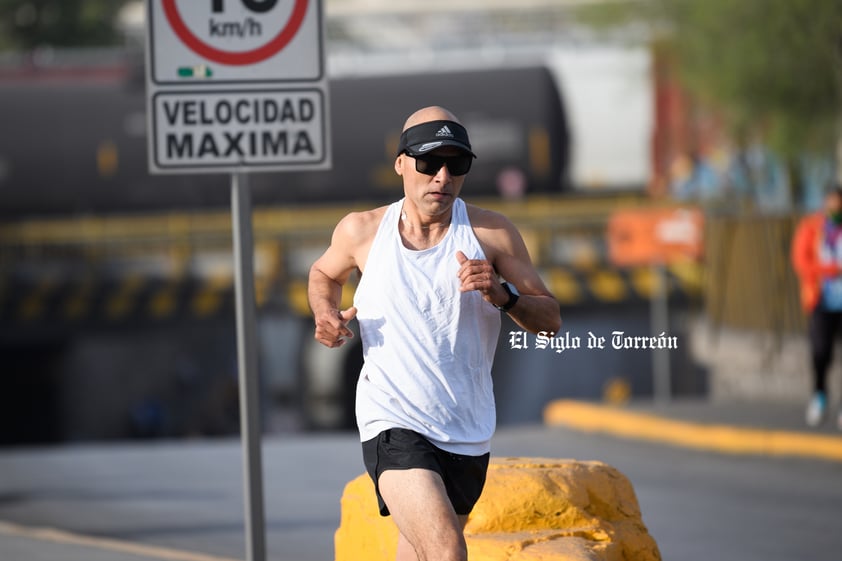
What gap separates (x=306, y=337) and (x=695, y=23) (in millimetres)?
8449

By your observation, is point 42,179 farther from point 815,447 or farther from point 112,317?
point 815,447

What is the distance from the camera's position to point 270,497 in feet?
39.1

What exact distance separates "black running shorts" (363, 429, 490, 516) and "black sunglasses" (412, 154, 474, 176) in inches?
29.6

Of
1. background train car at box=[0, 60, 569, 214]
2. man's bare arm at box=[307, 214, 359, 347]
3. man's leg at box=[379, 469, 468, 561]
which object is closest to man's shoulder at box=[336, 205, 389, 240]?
man's bare arm at box=[307, 214, 359, 347]

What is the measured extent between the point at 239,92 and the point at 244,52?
14 centimetres

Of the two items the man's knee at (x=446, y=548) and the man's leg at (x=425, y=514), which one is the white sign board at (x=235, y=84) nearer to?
the man's leg at (x=425, y=514)

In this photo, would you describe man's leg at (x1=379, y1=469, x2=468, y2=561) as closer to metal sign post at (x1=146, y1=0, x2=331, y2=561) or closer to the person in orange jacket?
metal sign post at (x1=146, y1=0, x2=331, y2=561)

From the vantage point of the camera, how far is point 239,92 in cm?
584

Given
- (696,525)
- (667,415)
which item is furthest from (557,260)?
(696,525)

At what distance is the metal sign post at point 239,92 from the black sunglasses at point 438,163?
1119 millimetres

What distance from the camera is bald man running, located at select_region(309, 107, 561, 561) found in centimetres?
469

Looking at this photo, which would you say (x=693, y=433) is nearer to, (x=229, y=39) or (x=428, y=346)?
(x=229, y=39)

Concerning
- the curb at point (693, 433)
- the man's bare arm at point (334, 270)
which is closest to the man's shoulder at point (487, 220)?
the man's bare arm at point (334, 270)

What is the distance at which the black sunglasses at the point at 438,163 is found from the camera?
4.78 m
